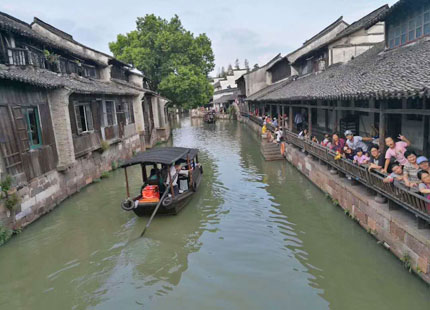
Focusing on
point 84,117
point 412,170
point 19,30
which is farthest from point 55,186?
point 412,170

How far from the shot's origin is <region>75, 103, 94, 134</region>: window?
13.3m

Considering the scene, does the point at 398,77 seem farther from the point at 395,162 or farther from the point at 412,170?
the point at 412,170

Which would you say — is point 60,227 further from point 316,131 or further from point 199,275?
point 316,131

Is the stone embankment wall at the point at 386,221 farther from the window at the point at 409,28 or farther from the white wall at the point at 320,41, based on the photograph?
the white wall at the point at 320,41

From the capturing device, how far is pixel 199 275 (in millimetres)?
6781

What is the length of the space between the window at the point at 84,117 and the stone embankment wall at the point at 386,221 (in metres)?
10.4

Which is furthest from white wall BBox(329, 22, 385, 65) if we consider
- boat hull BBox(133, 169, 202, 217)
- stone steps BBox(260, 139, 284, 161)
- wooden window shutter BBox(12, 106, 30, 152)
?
wooden window shutter BBox(12, 106, 30, 152)

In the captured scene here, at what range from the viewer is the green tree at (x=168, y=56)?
34.1 metres

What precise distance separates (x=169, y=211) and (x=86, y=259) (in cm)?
286

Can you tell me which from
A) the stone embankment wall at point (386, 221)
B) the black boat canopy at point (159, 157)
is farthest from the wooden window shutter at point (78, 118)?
the stone embankment wall at point (386, 221)

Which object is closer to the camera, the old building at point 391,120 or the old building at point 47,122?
the old building at point 391,120

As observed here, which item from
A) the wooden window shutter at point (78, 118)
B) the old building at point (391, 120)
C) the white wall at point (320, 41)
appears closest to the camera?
the old building at point (391, 120)

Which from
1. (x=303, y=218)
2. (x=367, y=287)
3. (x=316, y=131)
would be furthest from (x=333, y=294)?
(x=316, y=131)

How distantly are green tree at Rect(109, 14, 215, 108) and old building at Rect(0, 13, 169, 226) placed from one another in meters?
15.6
